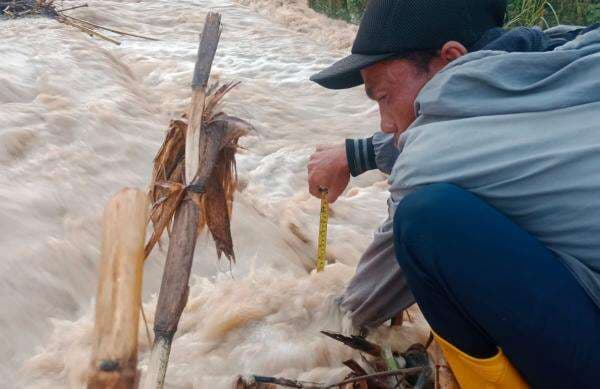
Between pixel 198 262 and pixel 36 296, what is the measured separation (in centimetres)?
57

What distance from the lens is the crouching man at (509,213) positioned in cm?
137

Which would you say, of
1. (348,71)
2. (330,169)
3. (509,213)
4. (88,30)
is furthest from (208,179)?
(88,30)

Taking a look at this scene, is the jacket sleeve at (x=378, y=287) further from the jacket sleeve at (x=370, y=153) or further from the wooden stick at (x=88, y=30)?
the wooden stick at (x=88, y=30)

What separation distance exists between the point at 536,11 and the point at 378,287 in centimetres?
452

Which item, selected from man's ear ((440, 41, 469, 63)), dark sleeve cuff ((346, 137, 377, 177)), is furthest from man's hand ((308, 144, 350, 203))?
man's ear ((440, 41, 469, 63))

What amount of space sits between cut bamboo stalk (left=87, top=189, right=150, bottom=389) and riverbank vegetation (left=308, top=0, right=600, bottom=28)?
4.51 metres

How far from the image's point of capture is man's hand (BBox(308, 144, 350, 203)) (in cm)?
217

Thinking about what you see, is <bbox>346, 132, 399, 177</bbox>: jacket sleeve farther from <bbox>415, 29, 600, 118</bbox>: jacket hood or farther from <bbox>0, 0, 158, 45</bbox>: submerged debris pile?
<bbox>0, 0, 158, 45</bbox>: submerged debris pile

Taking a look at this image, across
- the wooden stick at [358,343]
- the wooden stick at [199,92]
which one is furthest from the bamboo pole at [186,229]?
the wooden stick at [358,343]

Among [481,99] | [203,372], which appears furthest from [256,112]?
[481,99]

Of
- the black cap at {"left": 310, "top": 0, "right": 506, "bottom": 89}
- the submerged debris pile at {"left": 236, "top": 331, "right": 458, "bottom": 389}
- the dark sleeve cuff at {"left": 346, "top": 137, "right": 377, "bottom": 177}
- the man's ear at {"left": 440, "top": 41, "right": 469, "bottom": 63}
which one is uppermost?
the black cap at {"left": 310, "top": 0, "right": 506, "bottom": 89}

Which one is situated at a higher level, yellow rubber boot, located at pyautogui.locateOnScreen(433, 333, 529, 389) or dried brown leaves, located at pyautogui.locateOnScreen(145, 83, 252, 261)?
dried brown leaves, located at pyautogui.locateOnScreen(145, 83, 252, 261)

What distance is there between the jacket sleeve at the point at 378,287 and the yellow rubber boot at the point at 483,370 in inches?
10.9

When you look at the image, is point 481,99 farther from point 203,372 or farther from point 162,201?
point 203,372
